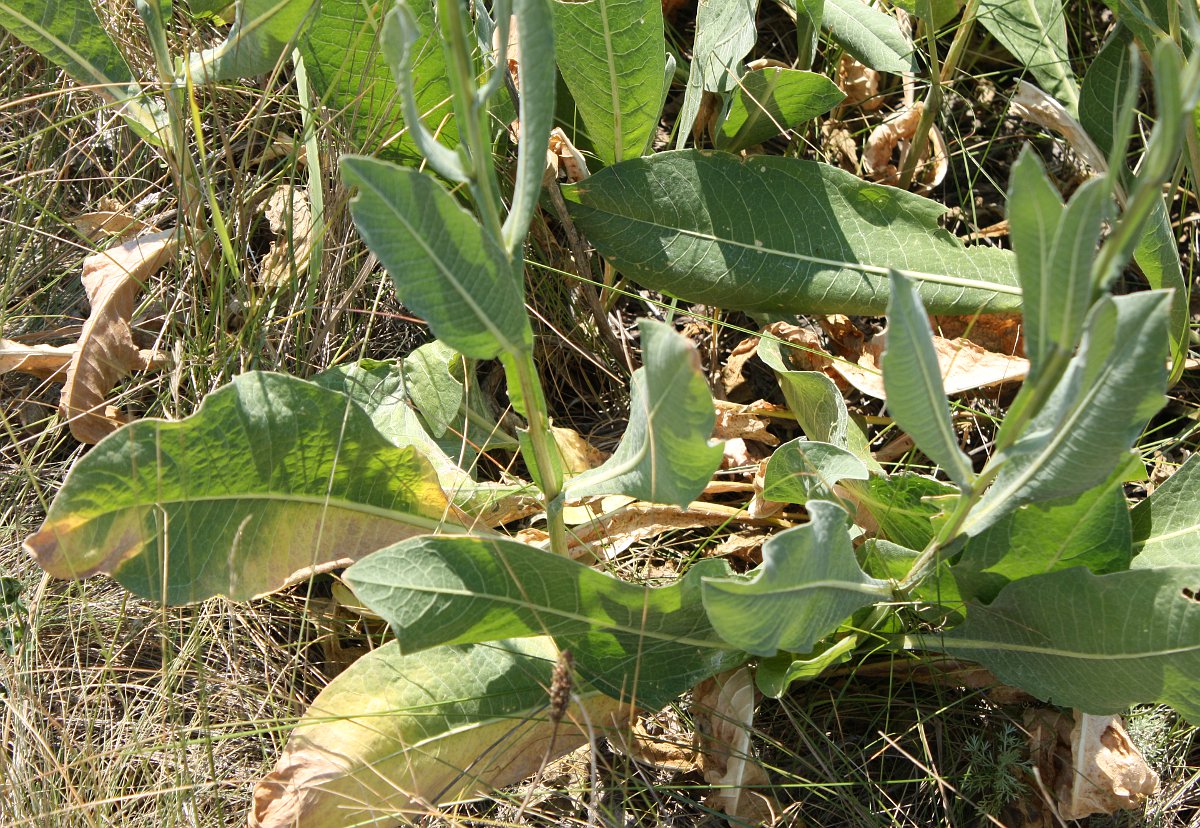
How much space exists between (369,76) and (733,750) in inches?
39.2

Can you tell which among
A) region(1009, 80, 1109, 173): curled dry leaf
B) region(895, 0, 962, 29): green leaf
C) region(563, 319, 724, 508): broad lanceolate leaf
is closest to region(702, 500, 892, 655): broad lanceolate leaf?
region(563, 319, 724, 508): broad lanceolate leaf

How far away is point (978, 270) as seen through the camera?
4.88ft

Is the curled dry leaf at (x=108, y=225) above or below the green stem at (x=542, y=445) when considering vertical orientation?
above

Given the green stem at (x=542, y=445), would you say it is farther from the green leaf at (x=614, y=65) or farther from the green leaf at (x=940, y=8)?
the green leaf at (x=940, y=8)

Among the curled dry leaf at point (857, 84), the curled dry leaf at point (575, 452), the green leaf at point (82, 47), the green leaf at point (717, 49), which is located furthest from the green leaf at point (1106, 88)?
the green leaf at point (82, 47)

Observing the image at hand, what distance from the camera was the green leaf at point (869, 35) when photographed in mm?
1557

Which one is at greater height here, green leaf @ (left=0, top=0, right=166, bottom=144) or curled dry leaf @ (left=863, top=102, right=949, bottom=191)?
green leaf @ (left=0, top=0, right=166, bottom=144)

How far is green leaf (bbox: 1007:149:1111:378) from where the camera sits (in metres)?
→ 0.79

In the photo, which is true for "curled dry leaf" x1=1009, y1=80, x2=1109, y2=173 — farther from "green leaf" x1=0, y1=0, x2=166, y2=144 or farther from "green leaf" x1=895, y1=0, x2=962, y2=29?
"green leaf" x1=0, y1=0, x2=166, y2=144

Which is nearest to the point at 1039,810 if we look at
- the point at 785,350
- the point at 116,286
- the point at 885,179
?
the point at 785,350

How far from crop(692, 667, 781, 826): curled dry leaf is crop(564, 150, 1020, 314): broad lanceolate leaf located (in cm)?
52

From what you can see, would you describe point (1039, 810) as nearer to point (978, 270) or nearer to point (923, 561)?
point (923, 561)

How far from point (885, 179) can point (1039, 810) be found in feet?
3.23

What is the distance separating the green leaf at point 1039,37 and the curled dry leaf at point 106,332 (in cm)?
130
